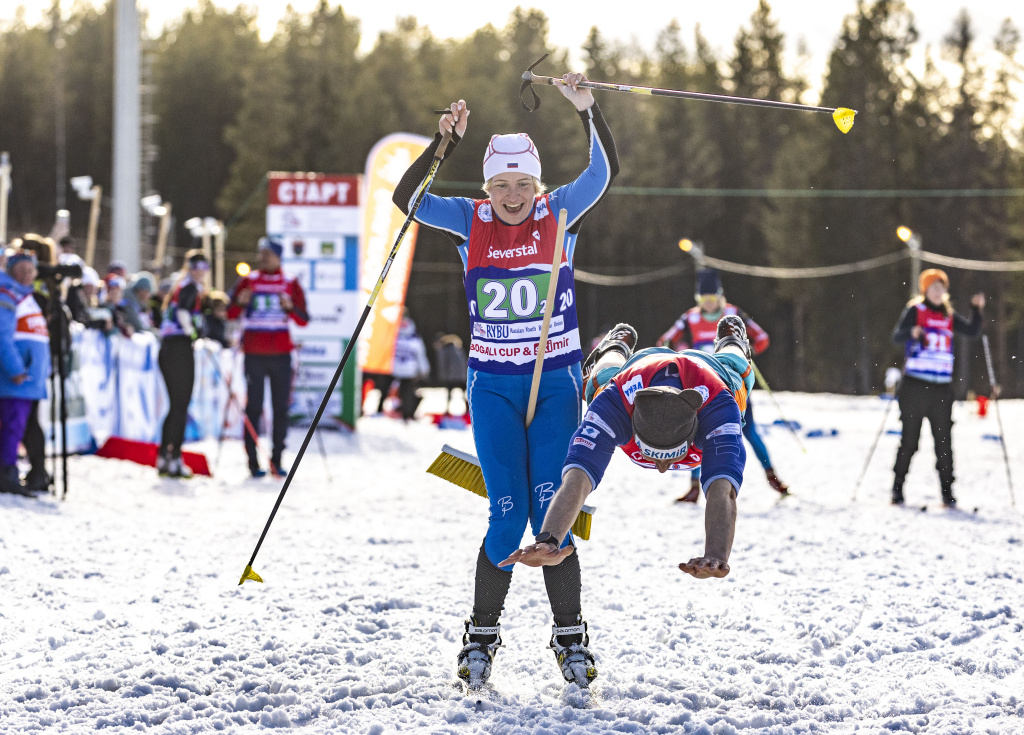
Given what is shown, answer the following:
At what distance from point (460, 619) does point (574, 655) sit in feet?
3.54

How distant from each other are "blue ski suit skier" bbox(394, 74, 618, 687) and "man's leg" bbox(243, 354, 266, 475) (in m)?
6.28

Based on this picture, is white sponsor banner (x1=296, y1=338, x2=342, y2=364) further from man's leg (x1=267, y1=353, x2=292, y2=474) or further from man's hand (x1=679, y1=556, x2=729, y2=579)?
man's hand (x1=679, y1=556, x2=729, y2=579)

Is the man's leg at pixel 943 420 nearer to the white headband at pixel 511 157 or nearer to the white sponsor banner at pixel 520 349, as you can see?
the white sponsor banner at pixel 520 349

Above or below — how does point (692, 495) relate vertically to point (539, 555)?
below

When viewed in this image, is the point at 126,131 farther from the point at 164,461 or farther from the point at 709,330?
the point at 709,330

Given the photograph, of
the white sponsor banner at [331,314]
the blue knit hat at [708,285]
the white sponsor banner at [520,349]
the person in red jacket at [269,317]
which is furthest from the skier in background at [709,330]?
the white sponsor banner at [331,314]

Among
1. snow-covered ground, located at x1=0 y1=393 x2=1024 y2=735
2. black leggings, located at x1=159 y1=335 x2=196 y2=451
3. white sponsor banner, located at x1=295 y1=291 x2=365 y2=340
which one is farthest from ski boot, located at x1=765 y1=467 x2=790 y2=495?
white sponsor banner, located at x1=295 y1=291 x2=365 y2=340

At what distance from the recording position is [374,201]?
15047 mm

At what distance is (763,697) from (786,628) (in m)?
1.03

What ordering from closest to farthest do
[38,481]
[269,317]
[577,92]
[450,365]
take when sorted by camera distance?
[577,92] → [38,481] → [269,317] → [450,365]

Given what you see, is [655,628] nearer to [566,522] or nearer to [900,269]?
[566,522]

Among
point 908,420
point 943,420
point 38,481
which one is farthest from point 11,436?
point 943,420

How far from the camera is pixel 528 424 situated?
3.87 meters

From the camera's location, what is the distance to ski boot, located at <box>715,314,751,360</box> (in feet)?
14.0
